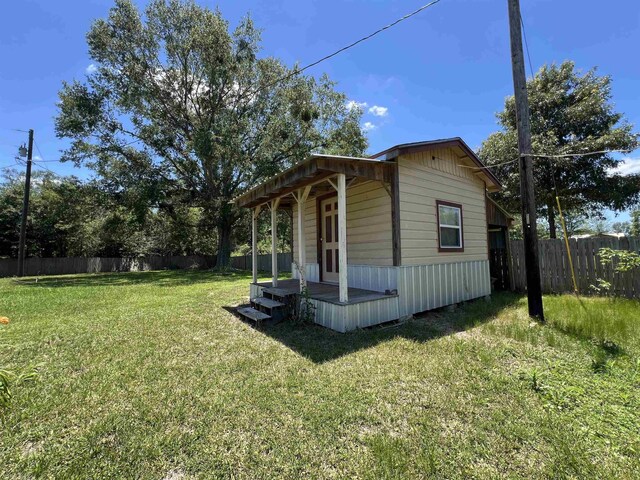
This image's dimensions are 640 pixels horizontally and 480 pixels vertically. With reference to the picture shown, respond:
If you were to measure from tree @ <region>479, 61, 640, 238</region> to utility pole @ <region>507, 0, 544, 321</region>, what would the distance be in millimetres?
9891

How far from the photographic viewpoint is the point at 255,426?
2420mm

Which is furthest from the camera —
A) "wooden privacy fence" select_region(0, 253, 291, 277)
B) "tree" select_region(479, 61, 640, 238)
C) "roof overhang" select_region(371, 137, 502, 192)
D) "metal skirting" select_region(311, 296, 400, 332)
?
"wooden privacy fence" select_region(0, 253, 291, 277)

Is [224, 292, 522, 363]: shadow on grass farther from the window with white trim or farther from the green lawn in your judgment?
the window with white trim

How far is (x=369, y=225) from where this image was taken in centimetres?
639

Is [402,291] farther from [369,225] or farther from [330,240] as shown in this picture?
[330,240]

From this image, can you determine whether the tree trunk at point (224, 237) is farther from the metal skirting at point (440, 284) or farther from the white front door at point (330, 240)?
the metal skirting at point (440, 284)

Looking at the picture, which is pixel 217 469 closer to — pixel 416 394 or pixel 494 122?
pixel 416 394

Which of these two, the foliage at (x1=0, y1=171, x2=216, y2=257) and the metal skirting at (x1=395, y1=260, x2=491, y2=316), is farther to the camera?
the foliage at (x1=0, y1=171, x2=216, y2=257)

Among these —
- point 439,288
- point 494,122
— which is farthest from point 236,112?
point 439,288

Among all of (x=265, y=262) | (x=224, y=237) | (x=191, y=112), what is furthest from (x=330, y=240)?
(x=191, y=112)

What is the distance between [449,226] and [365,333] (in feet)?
12.7

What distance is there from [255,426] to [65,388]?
87.7 inches

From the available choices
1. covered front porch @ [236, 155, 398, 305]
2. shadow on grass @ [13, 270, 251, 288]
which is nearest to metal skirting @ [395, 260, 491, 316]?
covered front porch @ [236, 155, 398, 305]

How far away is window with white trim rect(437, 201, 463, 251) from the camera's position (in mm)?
6929
